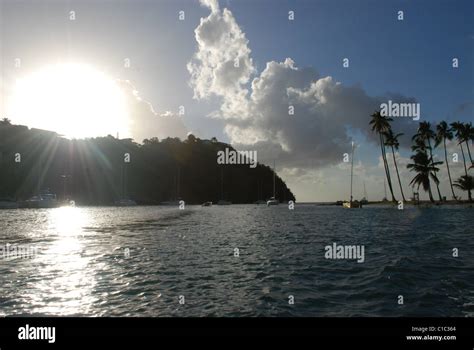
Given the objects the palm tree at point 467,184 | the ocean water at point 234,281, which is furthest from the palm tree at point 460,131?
the ocean water at point 234,281

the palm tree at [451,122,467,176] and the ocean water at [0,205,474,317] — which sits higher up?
the palm tree at [451,122,467,176]

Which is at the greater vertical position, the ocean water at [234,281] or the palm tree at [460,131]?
the palm tree at [460,131]

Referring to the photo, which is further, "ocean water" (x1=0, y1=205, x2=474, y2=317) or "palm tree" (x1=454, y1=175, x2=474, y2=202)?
"palm tree" (x1=454, y1=175, x2=474, y2=202)

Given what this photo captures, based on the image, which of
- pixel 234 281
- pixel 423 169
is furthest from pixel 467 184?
pixel 234 281

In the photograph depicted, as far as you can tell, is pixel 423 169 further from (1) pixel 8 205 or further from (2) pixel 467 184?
(1) pixel 8 205

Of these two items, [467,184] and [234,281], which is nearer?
[234,281]

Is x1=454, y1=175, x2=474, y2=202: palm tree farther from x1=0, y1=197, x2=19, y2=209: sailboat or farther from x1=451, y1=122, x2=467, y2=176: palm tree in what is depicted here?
x1=0, y1=197, x2=19, y2=209: sailboat

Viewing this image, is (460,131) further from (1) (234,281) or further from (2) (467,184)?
(1) (234,281)

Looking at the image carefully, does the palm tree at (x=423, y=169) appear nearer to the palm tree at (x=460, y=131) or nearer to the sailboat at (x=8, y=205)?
the palm tree at (x=460, y=131)

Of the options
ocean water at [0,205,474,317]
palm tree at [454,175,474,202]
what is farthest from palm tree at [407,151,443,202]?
ocean water at [0,205,474,317]

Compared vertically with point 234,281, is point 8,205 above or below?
below

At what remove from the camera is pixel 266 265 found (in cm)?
2080

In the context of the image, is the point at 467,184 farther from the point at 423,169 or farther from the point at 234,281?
the point at 234,281
